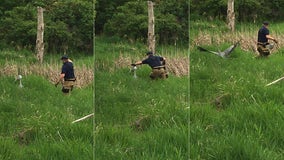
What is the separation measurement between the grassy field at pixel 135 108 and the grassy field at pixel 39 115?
0.79 ft

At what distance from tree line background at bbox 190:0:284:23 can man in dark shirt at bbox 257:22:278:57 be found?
7 centimetres

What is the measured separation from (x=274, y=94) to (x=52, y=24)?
1597mm

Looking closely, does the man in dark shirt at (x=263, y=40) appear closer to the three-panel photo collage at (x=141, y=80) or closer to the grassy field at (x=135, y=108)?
the three-panel photo collage at (x=141, y=80)

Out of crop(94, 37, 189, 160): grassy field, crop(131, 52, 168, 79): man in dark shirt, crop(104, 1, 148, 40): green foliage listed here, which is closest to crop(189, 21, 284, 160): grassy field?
crop(94, 37, 189, 160): grassy field

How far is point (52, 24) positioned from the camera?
274 cm

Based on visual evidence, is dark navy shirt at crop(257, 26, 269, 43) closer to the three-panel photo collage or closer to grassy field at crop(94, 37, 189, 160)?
the three-panel photo collage

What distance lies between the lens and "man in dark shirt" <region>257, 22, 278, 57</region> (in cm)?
286

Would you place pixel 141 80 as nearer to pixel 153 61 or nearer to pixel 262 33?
pixel 153 61

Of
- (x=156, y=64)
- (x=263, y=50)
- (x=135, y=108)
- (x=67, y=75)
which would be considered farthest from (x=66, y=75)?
(x=263, y=50)

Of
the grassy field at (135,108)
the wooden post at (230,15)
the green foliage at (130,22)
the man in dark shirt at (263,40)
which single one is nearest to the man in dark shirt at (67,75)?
the grassy field at (135,108)

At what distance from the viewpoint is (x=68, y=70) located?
2758 mm

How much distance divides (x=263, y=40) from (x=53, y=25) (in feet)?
4.79

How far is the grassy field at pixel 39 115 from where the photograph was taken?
2600 millimetres

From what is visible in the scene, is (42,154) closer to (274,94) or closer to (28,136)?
(28,136)
